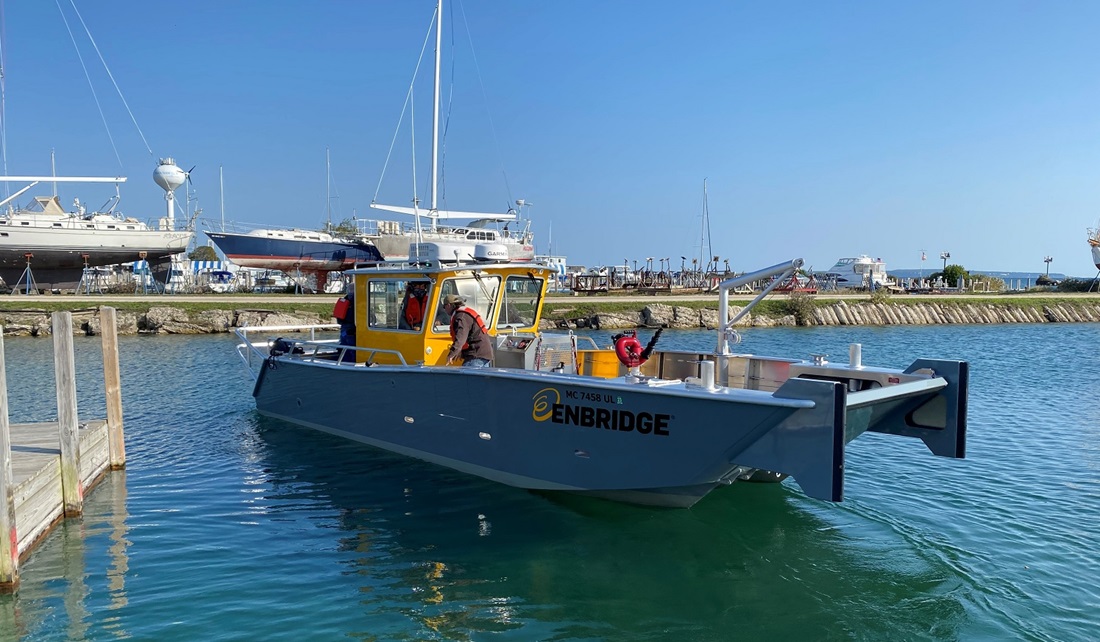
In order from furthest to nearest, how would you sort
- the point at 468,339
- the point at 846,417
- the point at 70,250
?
the point at 70,250, the point at 468,339, the point at 846,417

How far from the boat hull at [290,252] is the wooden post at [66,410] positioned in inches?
1360

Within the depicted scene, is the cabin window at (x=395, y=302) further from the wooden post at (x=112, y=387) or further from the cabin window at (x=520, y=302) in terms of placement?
the wooden post at (x=112, y=387)

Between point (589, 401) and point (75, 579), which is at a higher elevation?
point (589, 401)

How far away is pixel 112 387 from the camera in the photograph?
983cm

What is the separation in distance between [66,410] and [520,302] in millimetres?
5764

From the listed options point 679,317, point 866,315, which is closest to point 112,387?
point 679,317

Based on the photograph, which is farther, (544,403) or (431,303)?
(431,303)

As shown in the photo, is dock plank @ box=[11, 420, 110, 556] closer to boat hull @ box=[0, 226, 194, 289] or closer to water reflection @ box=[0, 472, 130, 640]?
water reflection @ box=[0, 472, 130, 640]

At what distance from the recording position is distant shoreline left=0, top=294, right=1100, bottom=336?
30.2 meters

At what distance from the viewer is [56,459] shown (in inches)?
314

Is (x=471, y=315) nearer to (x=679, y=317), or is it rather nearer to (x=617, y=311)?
(x=617, y=311)

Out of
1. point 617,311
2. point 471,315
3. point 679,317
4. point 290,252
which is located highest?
point 290,252

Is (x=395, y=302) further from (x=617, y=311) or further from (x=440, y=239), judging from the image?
(x=617, y=311)

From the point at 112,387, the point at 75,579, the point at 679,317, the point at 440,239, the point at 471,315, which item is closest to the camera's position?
the point at 75,579
